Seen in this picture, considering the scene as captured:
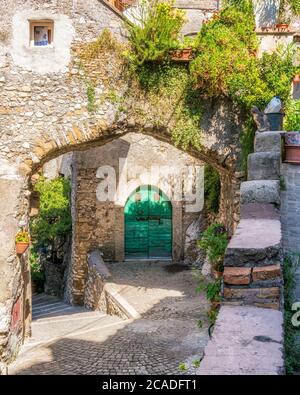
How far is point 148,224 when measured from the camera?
43.0ft

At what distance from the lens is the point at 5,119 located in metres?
7.59

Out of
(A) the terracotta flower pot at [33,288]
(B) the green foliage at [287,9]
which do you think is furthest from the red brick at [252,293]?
(A) the terracotta flower pot at [33,288]

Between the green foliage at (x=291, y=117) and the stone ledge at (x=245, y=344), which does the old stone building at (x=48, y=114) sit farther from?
the stone ledge at (x=245, y=344)

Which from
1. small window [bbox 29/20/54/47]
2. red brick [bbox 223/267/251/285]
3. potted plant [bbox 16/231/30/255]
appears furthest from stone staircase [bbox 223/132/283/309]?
small window [bbox 29/20/54/47]

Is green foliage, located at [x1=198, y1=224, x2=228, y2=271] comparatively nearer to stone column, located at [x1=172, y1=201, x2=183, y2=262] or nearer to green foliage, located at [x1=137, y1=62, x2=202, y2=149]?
green foliage, located at [x1=137, y1=62, x2=202, y2=149]

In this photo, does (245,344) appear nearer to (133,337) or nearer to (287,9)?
(133,337)

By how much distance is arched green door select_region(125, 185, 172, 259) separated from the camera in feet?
42.5

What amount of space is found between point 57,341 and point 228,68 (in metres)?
5.24

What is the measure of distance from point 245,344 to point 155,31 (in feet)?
20.2

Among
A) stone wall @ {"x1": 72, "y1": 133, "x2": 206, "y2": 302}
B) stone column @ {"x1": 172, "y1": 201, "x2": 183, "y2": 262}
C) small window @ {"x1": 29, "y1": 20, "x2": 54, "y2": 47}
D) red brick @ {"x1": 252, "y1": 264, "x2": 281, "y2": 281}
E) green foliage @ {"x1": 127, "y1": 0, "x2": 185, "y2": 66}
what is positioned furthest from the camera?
stone column @ {"x1": 172, "y1": 201, "x2": 183, "y2": 262}

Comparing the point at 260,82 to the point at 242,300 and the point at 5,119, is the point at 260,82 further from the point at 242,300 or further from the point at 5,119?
the point at 242,300

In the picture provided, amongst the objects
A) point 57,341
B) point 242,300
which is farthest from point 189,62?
point 242,300

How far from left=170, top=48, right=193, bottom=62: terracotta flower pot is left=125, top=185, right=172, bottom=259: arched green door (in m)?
5.80

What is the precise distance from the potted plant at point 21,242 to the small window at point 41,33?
3.21 metres
